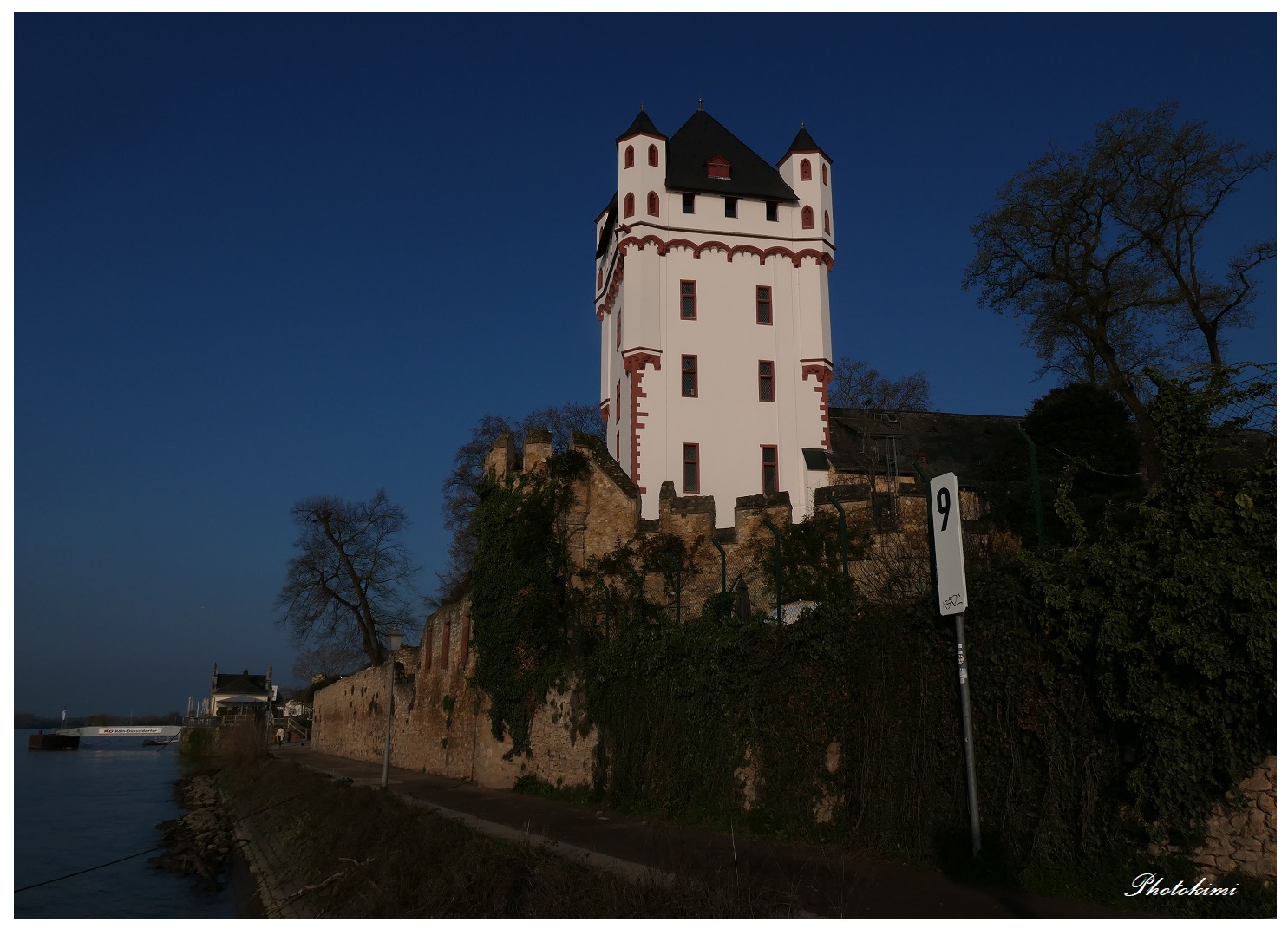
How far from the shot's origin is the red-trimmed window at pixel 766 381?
31906mm

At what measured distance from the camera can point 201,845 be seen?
72.1 ft

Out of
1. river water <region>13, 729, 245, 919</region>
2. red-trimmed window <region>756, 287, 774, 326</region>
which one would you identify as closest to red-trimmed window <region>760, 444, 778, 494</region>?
red-trimmed window <region>756, 287, 774, 326</region>

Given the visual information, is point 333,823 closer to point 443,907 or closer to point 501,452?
point 443,907

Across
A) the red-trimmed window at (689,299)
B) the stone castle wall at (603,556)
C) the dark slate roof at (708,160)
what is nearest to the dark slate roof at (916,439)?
the stone castle wall at (603,556)

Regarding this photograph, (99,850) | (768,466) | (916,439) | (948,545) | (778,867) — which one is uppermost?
(916,439)

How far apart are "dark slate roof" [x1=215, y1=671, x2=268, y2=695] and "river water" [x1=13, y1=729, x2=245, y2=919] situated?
4048cm

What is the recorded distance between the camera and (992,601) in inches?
359

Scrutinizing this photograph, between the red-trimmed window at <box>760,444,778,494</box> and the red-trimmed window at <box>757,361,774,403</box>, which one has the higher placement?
the red-trimmed window at <box>757,361,774,403</box>

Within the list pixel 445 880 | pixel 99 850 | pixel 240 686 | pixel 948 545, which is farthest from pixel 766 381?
pixel 240 686

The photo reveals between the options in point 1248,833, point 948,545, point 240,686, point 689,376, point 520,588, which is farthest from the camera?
point 240,686

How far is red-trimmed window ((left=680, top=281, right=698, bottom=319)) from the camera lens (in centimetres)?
3198

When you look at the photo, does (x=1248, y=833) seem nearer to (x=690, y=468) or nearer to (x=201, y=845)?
(x=201, y=845)

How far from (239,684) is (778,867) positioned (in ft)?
323

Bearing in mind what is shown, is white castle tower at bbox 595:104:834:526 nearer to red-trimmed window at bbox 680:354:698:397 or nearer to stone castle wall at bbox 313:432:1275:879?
red-trimmed window at bbox 680:354:698:397
